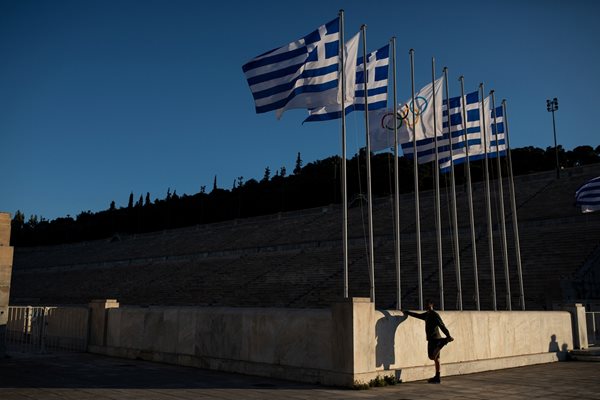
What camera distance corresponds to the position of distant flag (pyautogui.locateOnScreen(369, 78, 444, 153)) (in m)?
15.8

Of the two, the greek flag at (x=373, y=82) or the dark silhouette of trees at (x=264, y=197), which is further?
the dark silhouette of trees at (x=264, y=197)

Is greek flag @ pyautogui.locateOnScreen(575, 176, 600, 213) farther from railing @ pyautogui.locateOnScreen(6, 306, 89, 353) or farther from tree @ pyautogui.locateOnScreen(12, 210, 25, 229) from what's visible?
tree @ pyautogui.locateOnScreen(12, 210, 25, 229)

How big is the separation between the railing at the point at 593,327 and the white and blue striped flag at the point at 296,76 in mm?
12443

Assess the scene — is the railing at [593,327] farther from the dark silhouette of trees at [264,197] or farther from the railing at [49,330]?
the dark silhouette of trees at [264,197]

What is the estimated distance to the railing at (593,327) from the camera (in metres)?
18.5

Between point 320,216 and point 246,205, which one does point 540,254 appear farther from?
point 246,205

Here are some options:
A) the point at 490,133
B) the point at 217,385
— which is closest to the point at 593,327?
the point at 490,133

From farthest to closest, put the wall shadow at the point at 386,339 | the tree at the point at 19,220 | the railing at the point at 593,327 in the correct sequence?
1. the tree at the point at 19,220
2. the railing at the point at 593,327
3. the wall shadow at the point at 386,339

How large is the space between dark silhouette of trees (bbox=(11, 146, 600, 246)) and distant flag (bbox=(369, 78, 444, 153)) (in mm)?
42797

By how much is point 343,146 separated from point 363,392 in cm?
560

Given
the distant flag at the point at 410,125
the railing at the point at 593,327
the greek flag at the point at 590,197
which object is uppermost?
the distant flag at the point at 410,125

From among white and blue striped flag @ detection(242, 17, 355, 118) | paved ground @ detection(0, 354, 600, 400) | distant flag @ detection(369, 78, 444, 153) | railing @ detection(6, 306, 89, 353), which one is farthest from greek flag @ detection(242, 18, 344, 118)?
railing @ detection(6, 306, 89, 353)

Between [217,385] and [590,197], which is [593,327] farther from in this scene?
[217,385]

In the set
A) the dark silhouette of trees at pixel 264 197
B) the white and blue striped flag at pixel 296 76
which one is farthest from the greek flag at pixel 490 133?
the dark silhouette of trees at pixel 264 197
